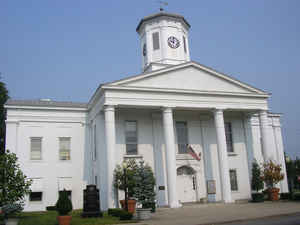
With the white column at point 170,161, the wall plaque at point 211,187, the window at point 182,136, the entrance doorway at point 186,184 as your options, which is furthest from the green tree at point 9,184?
the wall plaque at point 211,187

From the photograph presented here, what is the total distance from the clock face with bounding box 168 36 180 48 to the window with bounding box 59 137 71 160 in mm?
13560

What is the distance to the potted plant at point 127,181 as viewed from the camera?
22.2 metres

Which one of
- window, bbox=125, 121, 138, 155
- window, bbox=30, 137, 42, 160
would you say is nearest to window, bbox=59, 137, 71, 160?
window, bbox=30, 137, 42, 160

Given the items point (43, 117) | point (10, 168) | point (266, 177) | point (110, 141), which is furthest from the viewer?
point (43, 117)

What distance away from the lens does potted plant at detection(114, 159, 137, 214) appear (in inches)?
876

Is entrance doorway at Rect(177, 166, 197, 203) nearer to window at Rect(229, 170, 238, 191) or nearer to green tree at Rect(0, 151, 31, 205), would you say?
window at Rect(229, 170, 238, 191)

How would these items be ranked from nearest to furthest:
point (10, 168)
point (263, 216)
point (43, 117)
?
point (263, 216) → point (10, 168) → point (43, 117)

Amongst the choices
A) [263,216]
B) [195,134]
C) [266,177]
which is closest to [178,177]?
[195,134]

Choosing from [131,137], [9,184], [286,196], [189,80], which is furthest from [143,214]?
[286,196]

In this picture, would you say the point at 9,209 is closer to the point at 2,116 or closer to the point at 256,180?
the point at 256,180

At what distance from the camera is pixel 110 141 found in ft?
81.6

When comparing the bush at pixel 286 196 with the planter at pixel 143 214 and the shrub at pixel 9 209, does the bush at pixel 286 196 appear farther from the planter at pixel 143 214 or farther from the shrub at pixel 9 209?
the shrub at pixel 9 209

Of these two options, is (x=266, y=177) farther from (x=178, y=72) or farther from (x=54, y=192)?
(x=54, y=192)

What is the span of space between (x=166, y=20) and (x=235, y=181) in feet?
56.6
